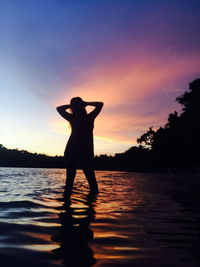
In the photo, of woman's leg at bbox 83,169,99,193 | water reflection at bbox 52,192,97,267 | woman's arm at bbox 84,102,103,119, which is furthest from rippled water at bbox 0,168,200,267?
woman's arm at bbox 84,102,103,119

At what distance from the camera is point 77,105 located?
23.7ft

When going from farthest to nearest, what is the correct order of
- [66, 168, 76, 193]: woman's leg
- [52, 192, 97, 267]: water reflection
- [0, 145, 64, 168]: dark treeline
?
[0, 145, 64, 168]: dark treeline
[66, 168, 76, 193]: woman's leg
[52, 192, 97, 267]: water reflection

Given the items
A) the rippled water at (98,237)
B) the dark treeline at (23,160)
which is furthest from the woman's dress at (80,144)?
the dark treeline at (23,160)

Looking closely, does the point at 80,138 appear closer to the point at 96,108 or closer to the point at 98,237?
the point at 96,108

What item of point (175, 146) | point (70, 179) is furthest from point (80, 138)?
point (175, 146)

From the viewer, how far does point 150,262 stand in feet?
7.11

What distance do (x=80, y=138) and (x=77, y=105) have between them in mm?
887

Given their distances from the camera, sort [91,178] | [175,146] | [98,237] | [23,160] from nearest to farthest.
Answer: [98,237] < [91,178] < [175,146] < [23,160]

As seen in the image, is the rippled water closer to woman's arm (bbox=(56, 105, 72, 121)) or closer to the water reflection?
the water reflection

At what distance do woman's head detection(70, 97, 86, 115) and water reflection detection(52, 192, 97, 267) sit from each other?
3.36 m

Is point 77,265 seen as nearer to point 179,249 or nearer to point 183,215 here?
point 179,249

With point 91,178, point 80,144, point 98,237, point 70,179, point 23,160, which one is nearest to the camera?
point 98,237

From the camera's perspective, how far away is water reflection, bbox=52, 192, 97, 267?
2.16 m

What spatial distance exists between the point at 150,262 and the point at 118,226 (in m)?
1.33
